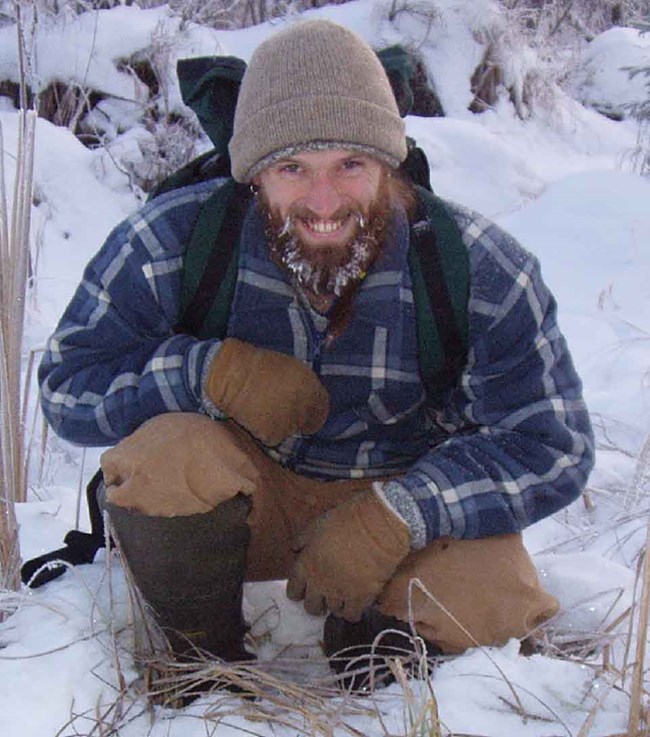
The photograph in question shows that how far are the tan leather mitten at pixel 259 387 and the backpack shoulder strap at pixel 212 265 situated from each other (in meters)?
0.08

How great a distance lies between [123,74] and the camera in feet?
17.9

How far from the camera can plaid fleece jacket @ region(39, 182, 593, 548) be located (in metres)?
1.65

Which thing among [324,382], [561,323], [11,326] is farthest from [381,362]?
[561,323]

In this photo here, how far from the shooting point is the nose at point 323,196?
1.65 meters

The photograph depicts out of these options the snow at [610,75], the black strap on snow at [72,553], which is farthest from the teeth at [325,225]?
the snow at [610,75]

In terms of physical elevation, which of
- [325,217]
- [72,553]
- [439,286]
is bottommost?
[72,553]

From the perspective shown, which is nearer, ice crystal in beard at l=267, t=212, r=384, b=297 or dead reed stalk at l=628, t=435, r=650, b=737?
dead reed stalk at l=628, t=435, r=650, b=737

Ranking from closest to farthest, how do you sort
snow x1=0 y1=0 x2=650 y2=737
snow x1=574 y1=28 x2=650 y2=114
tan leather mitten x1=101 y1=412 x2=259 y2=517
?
1. snow x1=0 y1=0 x2=650 y2=737
2. tan leather mitten x1=101 y1=412 x2=259 y2=517
3. snow x1=574 y1=28 x2=650 y2=114

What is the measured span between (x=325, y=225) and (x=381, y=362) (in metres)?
0.27

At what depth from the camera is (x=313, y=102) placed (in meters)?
1.60

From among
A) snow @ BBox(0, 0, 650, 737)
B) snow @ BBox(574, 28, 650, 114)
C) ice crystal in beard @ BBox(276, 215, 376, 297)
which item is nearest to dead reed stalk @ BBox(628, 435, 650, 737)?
snow @ BBox(0, 0, 650, 737)

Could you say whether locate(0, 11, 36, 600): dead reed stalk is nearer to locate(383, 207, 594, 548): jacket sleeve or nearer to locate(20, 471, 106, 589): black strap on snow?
locate(20, 471, 106, 589): black strap on snow

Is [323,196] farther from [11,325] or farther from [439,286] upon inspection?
[11,325]

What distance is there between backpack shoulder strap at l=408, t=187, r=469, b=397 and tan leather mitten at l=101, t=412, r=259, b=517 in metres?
0.40
